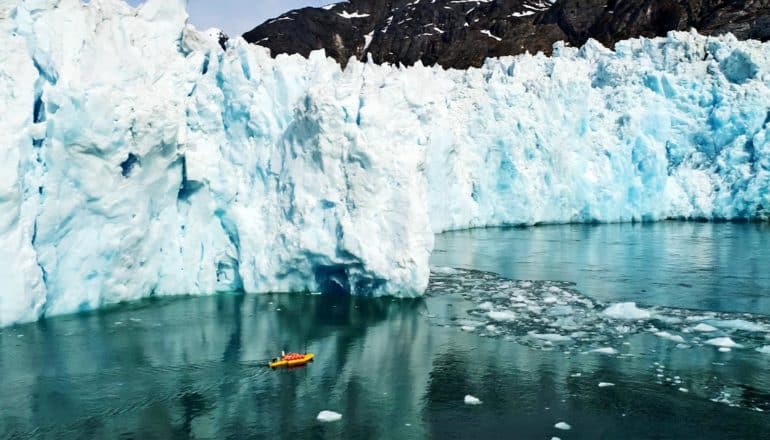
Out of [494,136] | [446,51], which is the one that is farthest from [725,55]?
[446,51]

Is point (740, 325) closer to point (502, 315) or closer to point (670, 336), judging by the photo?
point (670, 336)

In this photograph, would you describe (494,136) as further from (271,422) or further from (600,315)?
(271,422)

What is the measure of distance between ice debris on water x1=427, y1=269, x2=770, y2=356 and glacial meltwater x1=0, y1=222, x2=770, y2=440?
0.06 meters

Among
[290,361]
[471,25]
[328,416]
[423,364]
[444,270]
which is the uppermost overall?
[471,25]

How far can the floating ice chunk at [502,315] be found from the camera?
48.0ft

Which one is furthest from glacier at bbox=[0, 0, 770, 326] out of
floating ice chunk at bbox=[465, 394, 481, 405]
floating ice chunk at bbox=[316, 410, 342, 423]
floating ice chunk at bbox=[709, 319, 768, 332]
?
floating ice chunk at bbox=[316, 410, 342, 423]

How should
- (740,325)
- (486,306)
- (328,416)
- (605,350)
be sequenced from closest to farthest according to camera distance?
1. (328,416)
2. (605,350)
3. (740,325)
4. (486,306)

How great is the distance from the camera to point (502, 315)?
14.8m

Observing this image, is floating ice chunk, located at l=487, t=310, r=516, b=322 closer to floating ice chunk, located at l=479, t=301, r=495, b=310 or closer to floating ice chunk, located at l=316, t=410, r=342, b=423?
floating ice chunk, located at l=479, t=301, r=495, b=310

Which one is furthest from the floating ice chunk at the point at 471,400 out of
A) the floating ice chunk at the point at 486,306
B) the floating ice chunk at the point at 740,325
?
the floating ice chunk at the point at 740,325

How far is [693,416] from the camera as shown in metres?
9.45

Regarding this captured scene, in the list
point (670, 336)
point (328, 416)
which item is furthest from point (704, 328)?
point (328, 416)

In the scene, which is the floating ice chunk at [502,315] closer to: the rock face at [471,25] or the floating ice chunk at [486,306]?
the floating ice chunk at [486,306]

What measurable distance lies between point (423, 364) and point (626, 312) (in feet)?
16.8
